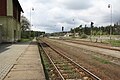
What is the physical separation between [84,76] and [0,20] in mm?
37623

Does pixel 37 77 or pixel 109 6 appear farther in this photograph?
pixel 109 6

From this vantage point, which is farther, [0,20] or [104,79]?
[0,20]

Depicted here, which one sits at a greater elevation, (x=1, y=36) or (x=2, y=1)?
(x=2, y=1)

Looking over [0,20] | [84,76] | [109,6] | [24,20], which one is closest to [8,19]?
[0,20]

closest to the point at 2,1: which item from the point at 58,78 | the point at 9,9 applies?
the point at 9,9

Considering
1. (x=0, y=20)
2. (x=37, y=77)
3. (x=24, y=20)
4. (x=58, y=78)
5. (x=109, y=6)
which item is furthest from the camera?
(x=24, y=20)

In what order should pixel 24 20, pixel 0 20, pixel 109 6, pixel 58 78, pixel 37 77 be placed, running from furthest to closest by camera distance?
pixel 24 20 → pixel 109 6 → pixel 0 20 → pixel 58 78 → pixel 37 77

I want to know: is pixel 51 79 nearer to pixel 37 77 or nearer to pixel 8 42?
pixel 37 77

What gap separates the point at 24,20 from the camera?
146 metres

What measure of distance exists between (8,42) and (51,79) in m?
38.2

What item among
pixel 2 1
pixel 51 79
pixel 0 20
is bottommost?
pixel 51 79

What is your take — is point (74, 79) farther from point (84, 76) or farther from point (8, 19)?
point (8, 19)

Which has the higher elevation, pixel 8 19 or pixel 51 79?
pixel 8 19

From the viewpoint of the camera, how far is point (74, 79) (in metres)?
11.6
